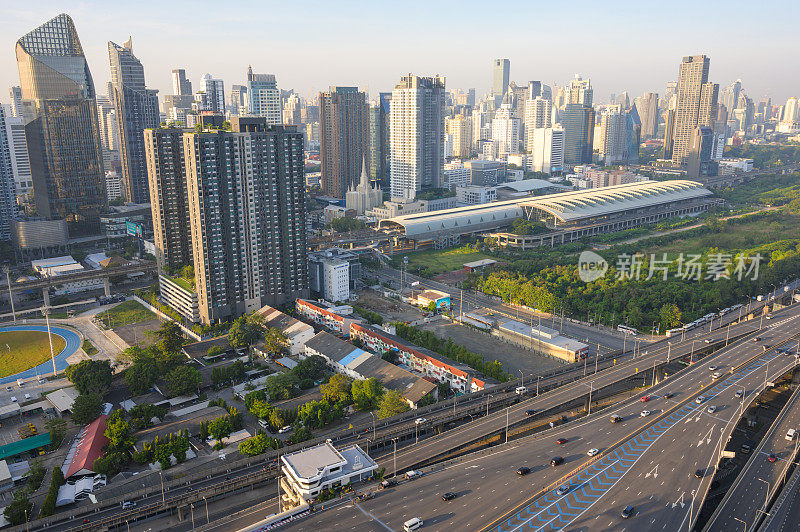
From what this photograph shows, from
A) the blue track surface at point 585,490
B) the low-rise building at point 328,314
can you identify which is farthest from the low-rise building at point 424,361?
the blue track surface at point 585,490

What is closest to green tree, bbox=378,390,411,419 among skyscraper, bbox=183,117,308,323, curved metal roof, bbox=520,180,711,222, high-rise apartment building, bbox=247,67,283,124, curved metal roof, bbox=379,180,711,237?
skyscraper, bbox=183,117,308,323

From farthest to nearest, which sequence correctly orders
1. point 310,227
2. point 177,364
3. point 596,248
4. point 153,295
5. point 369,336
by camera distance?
point 310,227
point 596,248
point 153,295
point 369,336
point 177,364

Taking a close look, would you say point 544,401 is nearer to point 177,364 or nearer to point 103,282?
point 177,364

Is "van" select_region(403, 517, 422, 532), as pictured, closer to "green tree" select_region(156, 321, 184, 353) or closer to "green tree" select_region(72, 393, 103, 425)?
"green tree" select_region(72, 393, 103, 425)

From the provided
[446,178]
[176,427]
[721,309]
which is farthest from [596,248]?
[176,427]

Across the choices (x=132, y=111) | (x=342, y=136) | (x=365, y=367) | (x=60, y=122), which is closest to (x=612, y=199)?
(x=342, y=136)

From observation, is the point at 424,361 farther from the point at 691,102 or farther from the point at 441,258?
the point at 691,102
